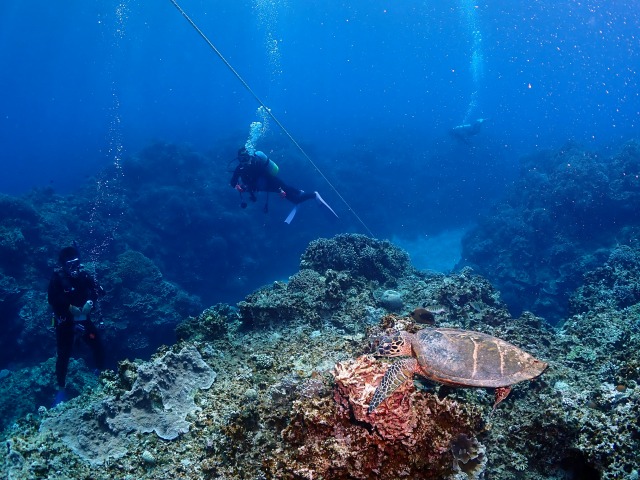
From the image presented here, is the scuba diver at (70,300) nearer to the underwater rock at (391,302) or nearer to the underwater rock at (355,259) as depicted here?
the underwater rock at (355,259)

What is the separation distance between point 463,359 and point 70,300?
763cm

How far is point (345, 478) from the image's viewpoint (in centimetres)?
229

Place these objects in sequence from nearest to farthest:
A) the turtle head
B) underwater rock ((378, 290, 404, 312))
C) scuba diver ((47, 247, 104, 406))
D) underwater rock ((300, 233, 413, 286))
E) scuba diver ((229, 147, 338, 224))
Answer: the turtle head → scuba diver ((47, 247, 104, 406)) → underwater rock ((378, 290, 404, 312)) → underwater rock ((300, 233, 413, 286)) → scuba diver ((229, 147, 338, 224))

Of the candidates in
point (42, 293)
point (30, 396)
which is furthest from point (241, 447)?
point (42, 293)

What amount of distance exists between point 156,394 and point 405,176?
2946 centimetres

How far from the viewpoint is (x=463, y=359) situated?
3334 mm

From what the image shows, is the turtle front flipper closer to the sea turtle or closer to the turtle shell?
the sea turtle

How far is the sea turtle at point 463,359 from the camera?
129 inches

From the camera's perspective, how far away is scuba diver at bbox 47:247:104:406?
22.1 feet

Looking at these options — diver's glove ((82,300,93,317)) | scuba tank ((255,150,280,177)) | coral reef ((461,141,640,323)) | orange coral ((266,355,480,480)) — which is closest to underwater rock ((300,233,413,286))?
scuba tank ((255,150,280,177))

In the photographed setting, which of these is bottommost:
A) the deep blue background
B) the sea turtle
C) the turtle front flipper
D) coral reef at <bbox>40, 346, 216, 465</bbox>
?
coral reef at <bbox>40, 346, 216, 465</bbox>

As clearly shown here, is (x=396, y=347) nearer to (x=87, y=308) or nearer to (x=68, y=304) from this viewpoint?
(x=87, y=308)

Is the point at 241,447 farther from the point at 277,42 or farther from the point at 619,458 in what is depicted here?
the point at 277,42

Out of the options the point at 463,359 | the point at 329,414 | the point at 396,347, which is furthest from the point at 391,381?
the point at 463,359
